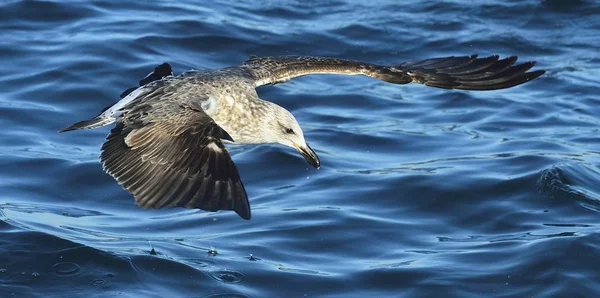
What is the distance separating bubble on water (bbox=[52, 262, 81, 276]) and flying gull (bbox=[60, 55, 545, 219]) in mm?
1276

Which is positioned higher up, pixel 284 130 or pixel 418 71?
pixel 418 71

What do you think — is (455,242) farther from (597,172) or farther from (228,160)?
(228,160)

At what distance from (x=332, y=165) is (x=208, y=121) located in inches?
164

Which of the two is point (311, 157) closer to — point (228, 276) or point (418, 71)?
point (228, 276)

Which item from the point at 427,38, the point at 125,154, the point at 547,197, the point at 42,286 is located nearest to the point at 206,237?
the point at 42,286

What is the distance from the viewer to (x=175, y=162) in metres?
7.14

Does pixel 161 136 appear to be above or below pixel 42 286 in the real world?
above

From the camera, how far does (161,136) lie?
23.7ft

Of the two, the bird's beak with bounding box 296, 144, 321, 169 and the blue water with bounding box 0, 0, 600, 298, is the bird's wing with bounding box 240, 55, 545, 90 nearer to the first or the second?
the bird's beak with bounding box 296, 144, 321, 169

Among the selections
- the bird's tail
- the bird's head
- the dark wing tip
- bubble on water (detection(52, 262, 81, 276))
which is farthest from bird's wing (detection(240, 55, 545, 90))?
bubble on water (detection(52, 262, 81, 276))

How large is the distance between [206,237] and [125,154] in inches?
92.5

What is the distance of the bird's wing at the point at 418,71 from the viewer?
28.5 ft

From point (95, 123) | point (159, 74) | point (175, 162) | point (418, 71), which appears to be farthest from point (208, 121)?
point (418, 71)

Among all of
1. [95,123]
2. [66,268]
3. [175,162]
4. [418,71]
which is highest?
[418,71]
